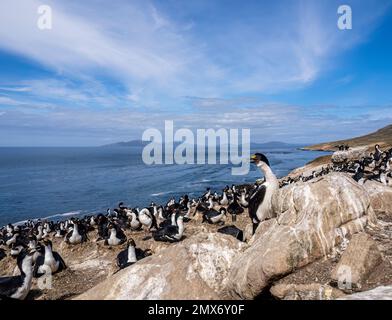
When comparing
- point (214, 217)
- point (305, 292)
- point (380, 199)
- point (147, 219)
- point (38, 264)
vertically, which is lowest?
point (38, 264)

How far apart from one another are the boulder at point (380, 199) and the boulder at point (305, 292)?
4.95 meters

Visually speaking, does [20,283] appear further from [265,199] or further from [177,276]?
[265,199]

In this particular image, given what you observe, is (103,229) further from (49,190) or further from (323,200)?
(49,190)

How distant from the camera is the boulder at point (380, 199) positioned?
10.4m

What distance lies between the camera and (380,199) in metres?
11.0

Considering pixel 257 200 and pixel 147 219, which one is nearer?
pixel 257 200

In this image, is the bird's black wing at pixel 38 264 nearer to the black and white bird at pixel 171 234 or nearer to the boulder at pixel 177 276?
the black and white bird at pixel 171 234

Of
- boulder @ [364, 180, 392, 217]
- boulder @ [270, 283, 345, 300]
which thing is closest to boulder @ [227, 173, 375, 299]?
boulder @ [270, 283, 345, 300]

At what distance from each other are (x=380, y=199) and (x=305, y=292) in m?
6.32

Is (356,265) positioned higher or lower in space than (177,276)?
higher

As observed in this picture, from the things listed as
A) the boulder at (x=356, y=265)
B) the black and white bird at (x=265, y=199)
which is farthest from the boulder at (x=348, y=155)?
the boulder at (x=356, y=265)

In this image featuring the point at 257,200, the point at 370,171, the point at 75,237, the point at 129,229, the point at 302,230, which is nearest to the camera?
the point at 302,230

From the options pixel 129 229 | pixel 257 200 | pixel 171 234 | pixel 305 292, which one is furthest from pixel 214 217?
pixel 305 292

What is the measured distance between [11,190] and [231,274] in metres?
79.4
